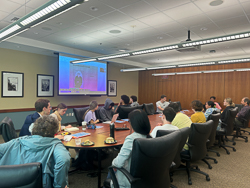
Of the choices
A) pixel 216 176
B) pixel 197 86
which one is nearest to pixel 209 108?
pixel 216 176

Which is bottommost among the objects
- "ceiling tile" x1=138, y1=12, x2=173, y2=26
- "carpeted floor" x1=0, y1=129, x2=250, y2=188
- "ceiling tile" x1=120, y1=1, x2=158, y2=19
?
"carpeted floor" x1=0, y1=129, x2=250, y2=188

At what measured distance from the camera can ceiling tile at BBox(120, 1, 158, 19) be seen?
3447 mm

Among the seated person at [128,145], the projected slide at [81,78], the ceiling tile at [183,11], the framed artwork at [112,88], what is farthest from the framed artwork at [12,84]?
the seated person at [128,145]

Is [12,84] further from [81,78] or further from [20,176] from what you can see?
[20,176]

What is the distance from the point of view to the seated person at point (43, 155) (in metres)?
1.38

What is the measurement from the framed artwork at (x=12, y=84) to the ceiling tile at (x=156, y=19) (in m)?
4.64

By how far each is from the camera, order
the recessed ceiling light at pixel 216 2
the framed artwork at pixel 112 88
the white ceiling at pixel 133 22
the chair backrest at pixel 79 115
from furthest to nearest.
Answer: the framed artwork at pixel 112 88, the chair backrest at pixel 79 115, the white ceiling at pixel 133 22, the recessed ceiling light at pixel 216 2

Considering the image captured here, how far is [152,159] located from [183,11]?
3.31m

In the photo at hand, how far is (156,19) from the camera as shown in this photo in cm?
410

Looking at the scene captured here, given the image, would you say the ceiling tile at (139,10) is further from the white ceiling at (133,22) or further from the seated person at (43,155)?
the seated person at (43,155)

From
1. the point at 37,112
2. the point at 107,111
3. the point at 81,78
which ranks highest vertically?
the point at 81,78

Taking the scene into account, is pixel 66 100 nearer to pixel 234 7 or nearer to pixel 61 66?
pixel 61 66

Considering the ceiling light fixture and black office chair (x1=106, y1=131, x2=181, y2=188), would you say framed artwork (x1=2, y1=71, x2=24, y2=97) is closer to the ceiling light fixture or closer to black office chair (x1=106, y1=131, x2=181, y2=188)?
the ceiling light fixture

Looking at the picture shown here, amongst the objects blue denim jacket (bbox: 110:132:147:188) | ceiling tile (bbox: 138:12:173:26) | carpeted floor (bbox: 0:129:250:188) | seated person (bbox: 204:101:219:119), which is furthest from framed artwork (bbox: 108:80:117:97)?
blue denim jacket (bbox: 110:132:147:188)
